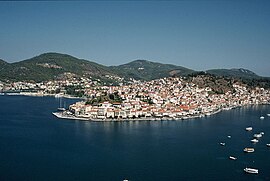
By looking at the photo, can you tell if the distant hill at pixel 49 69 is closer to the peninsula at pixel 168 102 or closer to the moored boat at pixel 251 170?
the peninsula at pixel 168 102

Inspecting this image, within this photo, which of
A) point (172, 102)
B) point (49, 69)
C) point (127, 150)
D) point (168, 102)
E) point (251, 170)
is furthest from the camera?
point (49, 69)

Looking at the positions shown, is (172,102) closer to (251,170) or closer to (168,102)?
(168,102)

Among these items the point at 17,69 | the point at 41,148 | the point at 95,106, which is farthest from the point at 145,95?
the point at 17,69

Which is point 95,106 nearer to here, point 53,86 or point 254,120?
point 254,120

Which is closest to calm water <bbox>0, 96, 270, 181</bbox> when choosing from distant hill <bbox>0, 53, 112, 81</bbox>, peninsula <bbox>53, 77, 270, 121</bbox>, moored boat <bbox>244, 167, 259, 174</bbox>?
moored boat <bbox>244, 167, 259, 174</bbox>

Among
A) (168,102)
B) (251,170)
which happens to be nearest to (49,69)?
(168,102)

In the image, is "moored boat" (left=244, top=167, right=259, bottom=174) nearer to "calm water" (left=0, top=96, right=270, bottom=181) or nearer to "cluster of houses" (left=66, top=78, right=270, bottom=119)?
"calm water" (left=0, top=96, right=270, bottom=181)
